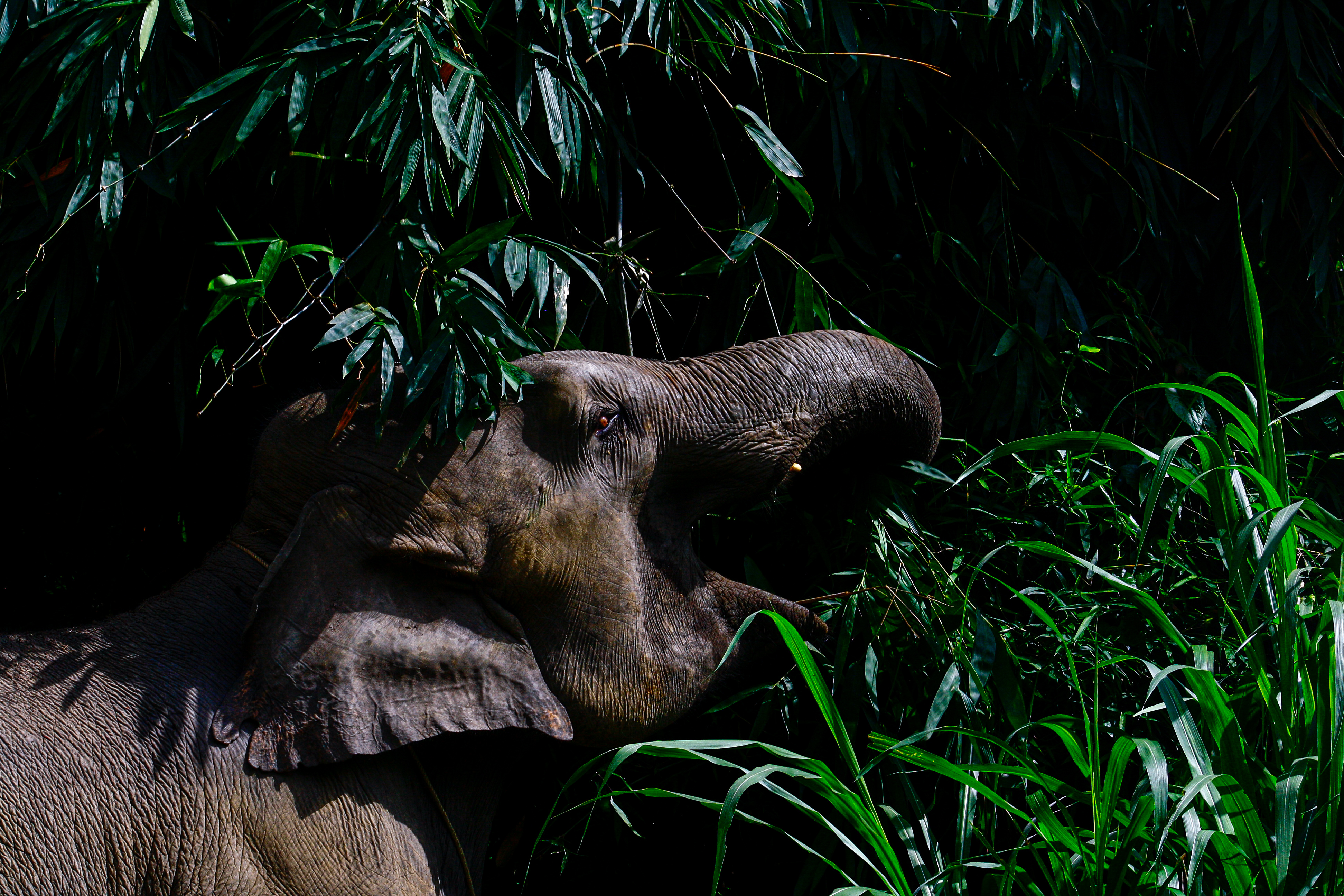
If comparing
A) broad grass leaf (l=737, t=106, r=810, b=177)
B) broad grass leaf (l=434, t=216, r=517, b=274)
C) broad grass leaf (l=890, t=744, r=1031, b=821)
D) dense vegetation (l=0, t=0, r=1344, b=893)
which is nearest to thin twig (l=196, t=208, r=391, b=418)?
dense vegetation (l=0, t=0, r=1344, b=893)

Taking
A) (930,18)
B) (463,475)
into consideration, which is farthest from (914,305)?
(463,475)

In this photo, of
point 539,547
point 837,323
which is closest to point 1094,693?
point 539,547

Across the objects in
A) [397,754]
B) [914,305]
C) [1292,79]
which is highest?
[1292,79]

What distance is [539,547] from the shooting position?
5.31ft

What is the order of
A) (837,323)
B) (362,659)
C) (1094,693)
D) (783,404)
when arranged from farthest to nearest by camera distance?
(837,323)
(783,404)
(1094,693)
(362,659)

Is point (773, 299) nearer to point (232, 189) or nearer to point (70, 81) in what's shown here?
point (232, 189)

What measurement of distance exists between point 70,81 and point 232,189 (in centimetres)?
29

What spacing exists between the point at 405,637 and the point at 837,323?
3.41 feet

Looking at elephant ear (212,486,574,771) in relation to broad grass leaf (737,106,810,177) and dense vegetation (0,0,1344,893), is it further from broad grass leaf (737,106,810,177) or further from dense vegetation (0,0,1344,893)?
broad grass leaf (737,106,810,177)

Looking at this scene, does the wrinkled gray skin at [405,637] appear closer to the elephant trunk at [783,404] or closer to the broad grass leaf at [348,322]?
the elephant trunk at [783,404]

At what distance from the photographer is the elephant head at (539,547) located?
60.3 inches

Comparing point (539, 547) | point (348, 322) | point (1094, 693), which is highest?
point (348, 322)

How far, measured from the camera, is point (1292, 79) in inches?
87.7

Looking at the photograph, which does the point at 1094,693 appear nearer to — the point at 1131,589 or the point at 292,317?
the point at 1131,589
